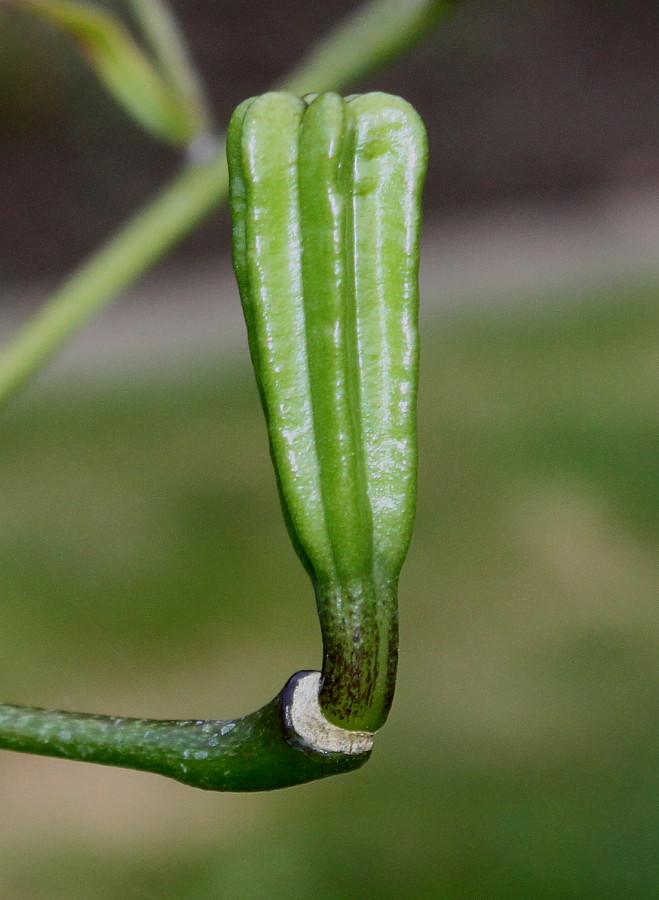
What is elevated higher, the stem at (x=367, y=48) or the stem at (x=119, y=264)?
the stem at (x=367, y=48)

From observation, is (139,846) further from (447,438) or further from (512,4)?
(512,4)

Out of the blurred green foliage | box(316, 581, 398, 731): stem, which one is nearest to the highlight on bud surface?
box(316, 581, 398, 731): stem

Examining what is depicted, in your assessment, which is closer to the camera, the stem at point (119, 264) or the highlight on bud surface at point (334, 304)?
the highlight on bud surface at point (334, 304)

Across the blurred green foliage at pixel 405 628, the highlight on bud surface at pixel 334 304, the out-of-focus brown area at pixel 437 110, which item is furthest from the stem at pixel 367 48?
the out-of-focus brown area at pixel 437 110

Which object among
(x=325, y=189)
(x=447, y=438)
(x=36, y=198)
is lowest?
(x=325, y=189)

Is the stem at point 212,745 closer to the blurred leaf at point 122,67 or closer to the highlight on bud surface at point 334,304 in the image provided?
the highlight on bud surface at point 334,304

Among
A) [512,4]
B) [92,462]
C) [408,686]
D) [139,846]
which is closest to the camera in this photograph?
[139,846]

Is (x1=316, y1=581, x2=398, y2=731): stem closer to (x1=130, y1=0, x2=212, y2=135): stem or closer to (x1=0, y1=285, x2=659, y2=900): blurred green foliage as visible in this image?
(x1=130, y1=0, x2=212, y2=135): stem

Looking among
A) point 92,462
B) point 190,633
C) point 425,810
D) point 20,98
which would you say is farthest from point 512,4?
point 425,810
